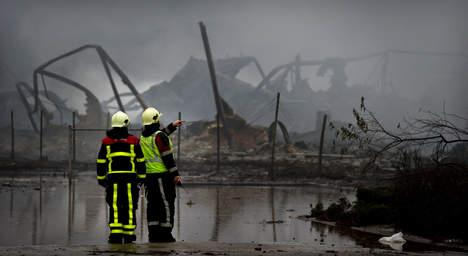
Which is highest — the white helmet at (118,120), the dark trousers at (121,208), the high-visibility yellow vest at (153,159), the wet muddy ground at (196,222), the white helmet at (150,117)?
the white helmet at (150,117)

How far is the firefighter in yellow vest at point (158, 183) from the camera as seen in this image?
10.3 metres

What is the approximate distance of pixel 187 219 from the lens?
15500 mm

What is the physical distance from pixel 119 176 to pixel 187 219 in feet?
19.5

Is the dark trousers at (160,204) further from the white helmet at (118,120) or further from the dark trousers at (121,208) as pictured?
the white helmet at (118,120)

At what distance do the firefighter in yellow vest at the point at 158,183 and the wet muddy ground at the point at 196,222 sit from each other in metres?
0.57

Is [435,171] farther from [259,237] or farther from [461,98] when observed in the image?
[461,98]

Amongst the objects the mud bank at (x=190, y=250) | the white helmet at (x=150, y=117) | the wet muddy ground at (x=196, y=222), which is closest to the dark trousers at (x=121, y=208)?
the wet muddy ground at (x=196, y=222)

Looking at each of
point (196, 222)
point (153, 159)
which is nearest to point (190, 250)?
point (153, 159)

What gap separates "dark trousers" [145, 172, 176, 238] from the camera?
33.8ft

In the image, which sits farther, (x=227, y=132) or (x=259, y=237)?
(x=227, y=132)

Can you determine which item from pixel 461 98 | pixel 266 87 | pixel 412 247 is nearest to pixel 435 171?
pixel 412 247

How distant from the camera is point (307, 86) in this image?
131875 mm

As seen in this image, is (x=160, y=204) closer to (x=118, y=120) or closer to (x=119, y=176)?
(x=119, y=176)

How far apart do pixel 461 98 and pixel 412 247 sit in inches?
3091
